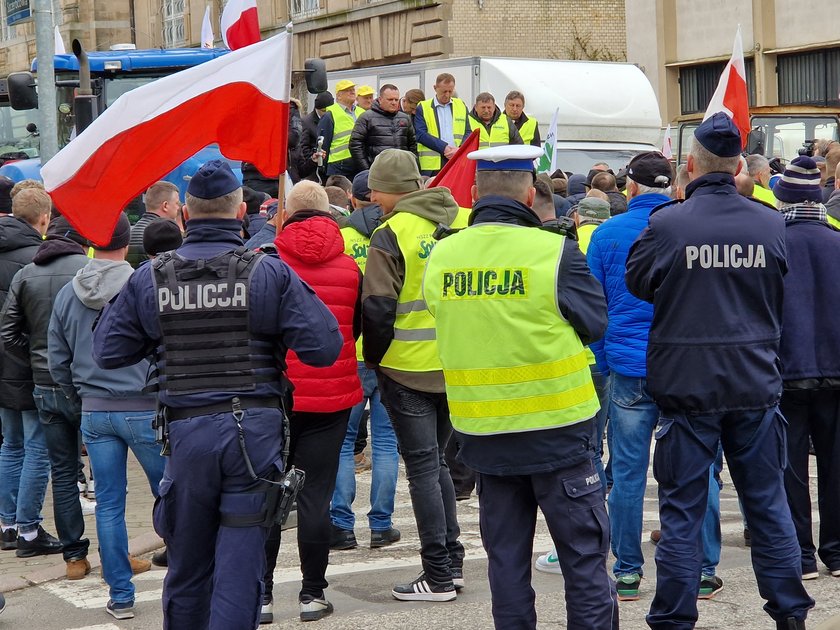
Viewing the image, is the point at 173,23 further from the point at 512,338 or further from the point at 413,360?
the point at 512,338

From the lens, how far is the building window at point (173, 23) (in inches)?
1576

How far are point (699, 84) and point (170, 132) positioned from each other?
23891mm

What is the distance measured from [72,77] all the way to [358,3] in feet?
48.0

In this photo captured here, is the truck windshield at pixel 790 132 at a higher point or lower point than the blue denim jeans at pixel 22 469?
higher

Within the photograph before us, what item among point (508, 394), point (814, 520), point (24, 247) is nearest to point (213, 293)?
point (508, 394)

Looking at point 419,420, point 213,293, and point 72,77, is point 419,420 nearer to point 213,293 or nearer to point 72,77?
point 213,293

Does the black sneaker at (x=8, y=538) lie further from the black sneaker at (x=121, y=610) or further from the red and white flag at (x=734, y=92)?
the red and white flag at (x=734, y=92)

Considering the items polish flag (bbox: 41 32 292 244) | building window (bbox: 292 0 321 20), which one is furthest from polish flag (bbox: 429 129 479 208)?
building window (bbox: 292 0 321 20)

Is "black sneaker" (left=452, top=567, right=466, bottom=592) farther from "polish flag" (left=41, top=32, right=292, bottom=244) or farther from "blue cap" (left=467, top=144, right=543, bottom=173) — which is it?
"blue cap" (left=467, top=144, right=543, bottom=173)

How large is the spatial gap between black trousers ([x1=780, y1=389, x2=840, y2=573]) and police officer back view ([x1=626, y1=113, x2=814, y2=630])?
1150mm

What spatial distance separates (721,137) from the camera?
5.71 meters

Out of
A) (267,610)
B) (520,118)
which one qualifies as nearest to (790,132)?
(520,118)

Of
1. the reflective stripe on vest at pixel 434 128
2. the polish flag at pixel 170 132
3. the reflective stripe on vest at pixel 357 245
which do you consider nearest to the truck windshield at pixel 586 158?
the reflective stripe on vest at pixel 434 128

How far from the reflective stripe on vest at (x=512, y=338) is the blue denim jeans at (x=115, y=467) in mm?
2153
